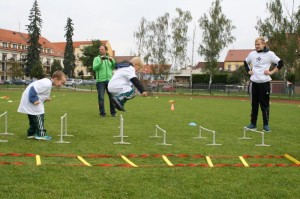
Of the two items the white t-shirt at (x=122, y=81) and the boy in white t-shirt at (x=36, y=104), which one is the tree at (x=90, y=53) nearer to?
the white t-shirt at (x=122, y=81)

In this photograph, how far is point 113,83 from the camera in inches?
310

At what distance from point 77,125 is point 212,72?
45661 mm

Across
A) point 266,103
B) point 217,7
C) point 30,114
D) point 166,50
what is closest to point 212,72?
point 217,7

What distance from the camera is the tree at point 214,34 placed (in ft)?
175

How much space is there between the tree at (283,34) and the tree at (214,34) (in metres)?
10.9

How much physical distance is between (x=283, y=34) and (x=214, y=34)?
14.9 meters

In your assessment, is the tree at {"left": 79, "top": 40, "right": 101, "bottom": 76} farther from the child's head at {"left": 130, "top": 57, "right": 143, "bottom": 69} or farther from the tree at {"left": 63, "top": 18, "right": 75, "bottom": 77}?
the child's head at {"left": 130, "top": 57, "right": 143, "bottom": 69}

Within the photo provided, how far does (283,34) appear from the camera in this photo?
1553 inches

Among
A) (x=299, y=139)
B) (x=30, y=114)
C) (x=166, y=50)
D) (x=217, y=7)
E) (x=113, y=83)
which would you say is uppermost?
(x=217, y=7)

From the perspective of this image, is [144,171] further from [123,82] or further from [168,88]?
[168,88]

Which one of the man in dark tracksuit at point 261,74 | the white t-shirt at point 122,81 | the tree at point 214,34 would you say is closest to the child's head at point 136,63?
the white t-shirt at point 122,81

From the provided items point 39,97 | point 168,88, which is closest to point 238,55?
point 168,88

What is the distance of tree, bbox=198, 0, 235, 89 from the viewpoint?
5341 centimetres

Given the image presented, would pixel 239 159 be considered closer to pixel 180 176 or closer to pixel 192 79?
pixel 180 176
